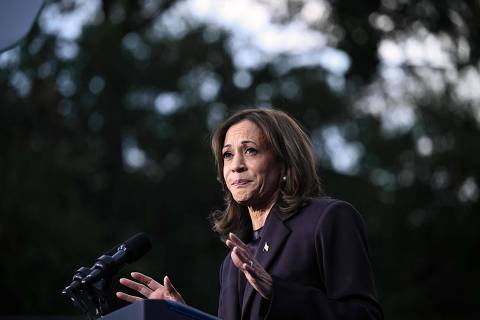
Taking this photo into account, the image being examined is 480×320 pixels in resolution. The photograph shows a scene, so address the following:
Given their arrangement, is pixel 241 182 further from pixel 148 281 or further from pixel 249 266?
pixel 249 266

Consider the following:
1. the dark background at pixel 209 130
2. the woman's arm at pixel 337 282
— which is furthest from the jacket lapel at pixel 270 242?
the dark background at pixel 209 130

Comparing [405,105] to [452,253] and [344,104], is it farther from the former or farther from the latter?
[452,253]

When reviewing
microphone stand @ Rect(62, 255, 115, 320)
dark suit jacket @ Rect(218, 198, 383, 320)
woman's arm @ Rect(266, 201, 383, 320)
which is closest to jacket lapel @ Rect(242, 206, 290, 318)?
dark suit jacket @ Rect(218, 198, 383, 320)

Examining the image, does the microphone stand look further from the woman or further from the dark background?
the dark background

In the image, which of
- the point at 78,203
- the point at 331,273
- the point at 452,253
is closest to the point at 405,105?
the point at 452,253

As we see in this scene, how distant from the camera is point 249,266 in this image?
242 cm

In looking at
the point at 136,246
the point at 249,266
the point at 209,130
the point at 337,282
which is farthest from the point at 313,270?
the point at 209,130

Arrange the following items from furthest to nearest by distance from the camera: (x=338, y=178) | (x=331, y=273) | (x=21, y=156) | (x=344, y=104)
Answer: (x=344, y=104) < (x=338, y=178) < (x=21, y=156) < (x=331, y=273)

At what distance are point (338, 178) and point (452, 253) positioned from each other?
2.17 metres

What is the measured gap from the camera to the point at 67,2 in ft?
51.6

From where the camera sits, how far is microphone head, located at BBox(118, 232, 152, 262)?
2701mm

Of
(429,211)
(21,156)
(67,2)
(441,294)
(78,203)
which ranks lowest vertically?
(441,294)

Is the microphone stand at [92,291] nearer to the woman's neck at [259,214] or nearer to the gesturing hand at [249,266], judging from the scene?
the gesturing hand at [249,266]

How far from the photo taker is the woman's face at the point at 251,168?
3.01m
